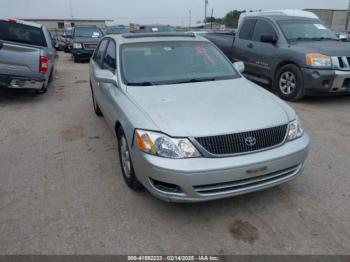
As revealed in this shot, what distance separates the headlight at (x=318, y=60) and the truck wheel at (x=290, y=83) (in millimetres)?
316

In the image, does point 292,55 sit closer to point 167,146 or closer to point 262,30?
point 262,30

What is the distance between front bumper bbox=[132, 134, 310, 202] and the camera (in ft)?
8.84

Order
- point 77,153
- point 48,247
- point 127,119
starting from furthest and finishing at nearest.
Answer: point 77,153, point 127,119, point 48,247

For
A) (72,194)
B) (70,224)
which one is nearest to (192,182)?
(70,224)

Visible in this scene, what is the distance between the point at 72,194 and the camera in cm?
348

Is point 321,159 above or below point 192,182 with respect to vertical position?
below

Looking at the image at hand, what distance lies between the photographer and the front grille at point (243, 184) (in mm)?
2784

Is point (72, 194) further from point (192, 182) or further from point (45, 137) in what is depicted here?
point (45, 137)

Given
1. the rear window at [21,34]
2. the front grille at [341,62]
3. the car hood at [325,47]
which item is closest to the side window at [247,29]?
the car hood at [325,47]

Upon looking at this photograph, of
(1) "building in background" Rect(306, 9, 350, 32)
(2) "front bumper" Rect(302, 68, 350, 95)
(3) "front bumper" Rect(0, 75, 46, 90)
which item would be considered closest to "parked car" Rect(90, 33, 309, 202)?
(2) "front bumper" Rect(302, 68, 350, 95)

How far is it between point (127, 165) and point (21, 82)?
4.64 metres

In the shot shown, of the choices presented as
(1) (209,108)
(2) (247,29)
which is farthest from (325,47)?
(1) (209,108)

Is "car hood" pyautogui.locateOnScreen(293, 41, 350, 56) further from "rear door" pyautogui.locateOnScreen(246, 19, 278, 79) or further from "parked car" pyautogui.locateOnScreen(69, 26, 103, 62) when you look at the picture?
"parked car" pyautogui.locateOnScreen(69, 26, 103, 62)

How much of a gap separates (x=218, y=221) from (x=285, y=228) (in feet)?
1.98
